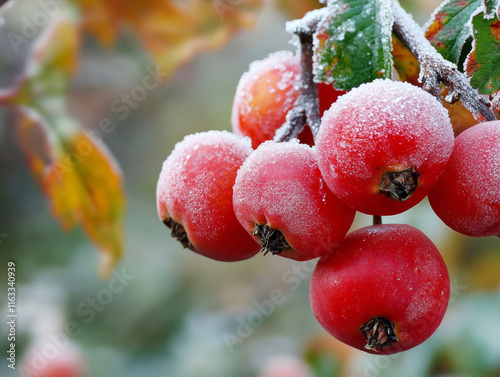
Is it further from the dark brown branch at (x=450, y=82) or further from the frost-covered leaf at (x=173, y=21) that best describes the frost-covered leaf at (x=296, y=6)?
the dark brown branch at (x=450, y=82)

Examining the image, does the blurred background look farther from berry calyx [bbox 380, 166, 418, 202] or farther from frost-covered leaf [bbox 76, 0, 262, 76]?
berry calyx [bbox 380, 166, 418, 202]

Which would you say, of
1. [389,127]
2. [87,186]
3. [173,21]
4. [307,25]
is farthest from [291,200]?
[173,21]

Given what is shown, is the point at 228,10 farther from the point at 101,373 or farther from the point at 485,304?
the point at 101,373

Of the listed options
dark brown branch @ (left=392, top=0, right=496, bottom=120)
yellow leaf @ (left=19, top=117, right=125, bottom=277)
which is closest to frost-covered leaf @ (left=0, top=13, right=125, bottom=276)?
yellow leaf @ (left=19, top=117, right=125, bottom=277)

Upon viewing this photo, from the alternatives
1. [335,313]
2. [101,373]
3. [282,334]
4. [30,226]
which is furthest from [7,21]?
[335,313]

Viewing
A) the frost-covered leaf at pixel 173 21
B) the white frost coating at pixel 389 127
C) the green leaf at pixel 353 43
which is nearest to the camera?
the white frost coating at pixel 389 127

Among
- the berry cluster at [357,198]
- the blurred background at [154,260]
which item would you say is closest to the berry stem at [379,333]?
the berry cluster at [357,198]
